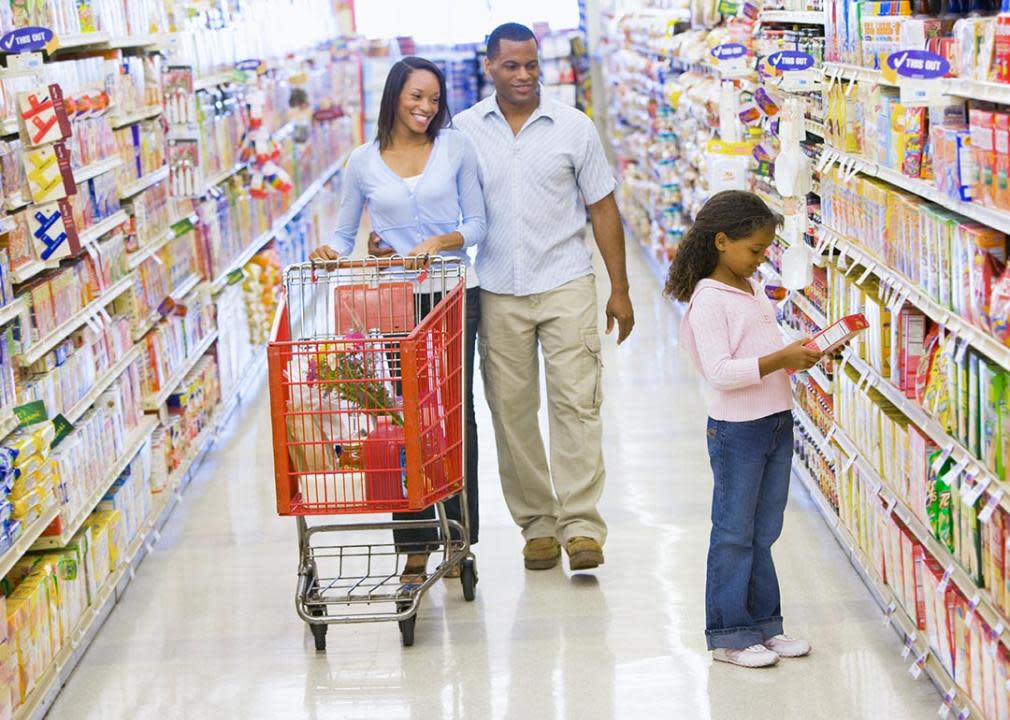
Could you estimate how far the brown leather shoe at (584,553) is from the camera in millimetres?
5070

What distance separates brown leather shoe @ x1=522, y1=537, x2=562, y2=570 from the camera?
5281 mm

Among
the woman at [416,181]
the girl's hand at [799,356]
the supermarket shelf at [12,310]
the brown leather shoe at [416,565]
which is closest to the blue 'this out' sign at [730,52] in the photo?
the woman at [416,181]

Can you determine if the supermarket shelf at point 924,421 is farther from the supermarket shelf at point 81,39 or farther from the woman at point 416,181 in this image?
the supermarket shelf at point 81,39

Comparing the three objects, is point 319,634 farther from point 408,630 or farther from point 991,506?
point 991,506

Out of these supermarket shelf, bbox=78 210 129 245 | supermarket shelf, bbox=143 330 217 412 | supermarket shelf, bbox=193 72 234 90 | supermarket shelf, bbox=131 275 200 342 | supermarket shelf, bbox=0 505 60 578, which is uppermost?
supermarket shelf, bbox=193 72 234 90

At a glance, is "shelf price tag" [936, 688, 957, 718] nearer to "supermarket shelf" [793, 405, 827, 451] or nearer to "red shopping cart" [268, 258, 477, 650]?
"red shopping cart" [268, 258, 477, 650]

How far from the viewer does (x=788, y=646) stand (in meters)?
4.36

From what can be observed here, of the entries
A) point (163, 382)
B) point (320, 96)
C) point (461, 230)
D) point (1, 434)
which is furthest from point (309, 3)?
point (1, 434)

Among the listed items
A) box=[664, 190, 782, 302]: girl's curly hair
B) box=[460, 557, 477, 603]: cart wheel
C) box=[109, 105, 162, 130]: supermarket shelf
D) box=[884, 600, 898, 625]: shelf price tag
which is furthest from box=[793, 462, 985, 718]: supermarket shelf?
box=[109, 105, 162, 130]: supermarket shelf

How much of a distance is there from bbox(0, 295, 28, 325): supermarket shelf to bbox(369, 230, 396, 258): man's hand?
3.53 ft

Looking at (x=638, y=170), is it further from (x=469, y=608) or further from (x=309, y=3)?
(x=469, y=608)

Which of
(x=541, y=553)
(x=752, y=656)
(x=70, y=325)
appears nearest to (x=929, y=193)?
(x=752, y=656)

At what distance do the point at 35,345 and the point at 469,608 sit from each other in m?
1.61

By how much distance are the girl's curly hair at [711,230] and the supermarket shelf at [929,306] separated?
0.41 metres
